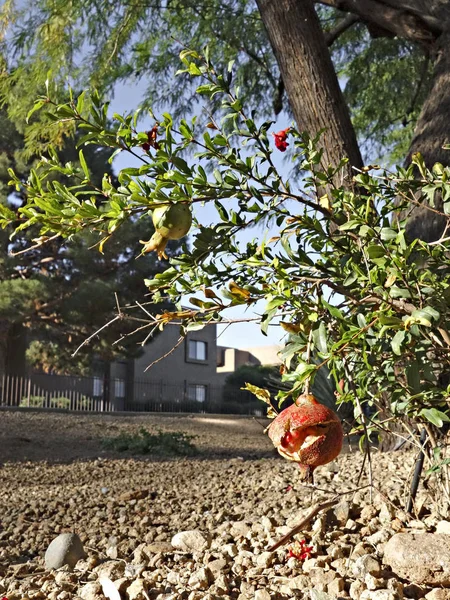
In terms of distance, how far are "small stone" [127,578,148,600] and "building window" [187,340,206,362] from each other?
99.7ft

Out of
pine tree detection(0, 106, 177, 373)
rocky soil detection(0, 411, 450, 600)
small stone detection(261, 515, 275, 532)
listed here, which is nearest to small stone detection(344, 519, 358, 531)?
rocky soil detection(0, 411, 450, 600)

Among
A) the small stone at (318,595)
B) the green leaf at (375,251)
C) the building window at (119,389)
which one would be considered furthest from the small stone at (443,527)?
the building window at (119,389)

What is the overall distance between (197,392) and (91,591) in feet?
101

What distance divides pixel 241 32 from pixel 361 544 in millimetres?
7732

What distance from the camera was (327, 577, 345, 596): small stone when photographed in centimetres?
241

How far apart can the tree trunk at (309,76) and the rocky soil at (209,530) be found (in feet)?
6.55

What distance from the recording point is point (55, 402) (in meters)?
22.0

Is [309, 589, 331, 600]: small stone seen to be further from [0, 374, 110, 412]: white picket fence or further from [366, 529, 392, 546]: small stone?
[0, 374, 110, 412]: white picket fence

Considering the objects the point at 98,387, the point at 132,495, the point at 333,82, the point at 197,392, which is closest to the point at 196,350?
the point at 197,392

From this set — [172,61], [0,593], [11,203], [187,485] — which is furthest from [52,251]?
[0,593]

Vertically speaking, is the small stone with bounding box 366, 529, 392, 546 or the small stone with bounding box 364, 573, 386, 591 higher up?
the small stone with bounding box 366, 529, 392, 546

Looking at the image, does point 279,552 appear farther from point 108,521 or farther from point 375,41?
point 375,41

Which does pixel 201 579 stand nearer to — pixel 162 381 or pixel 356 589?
Answer: pixel 356 589

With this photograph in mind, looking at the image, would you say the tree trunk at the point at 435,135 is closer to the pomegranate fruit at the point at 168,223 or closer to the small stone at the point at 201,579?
the small stone at the point at 201,579
